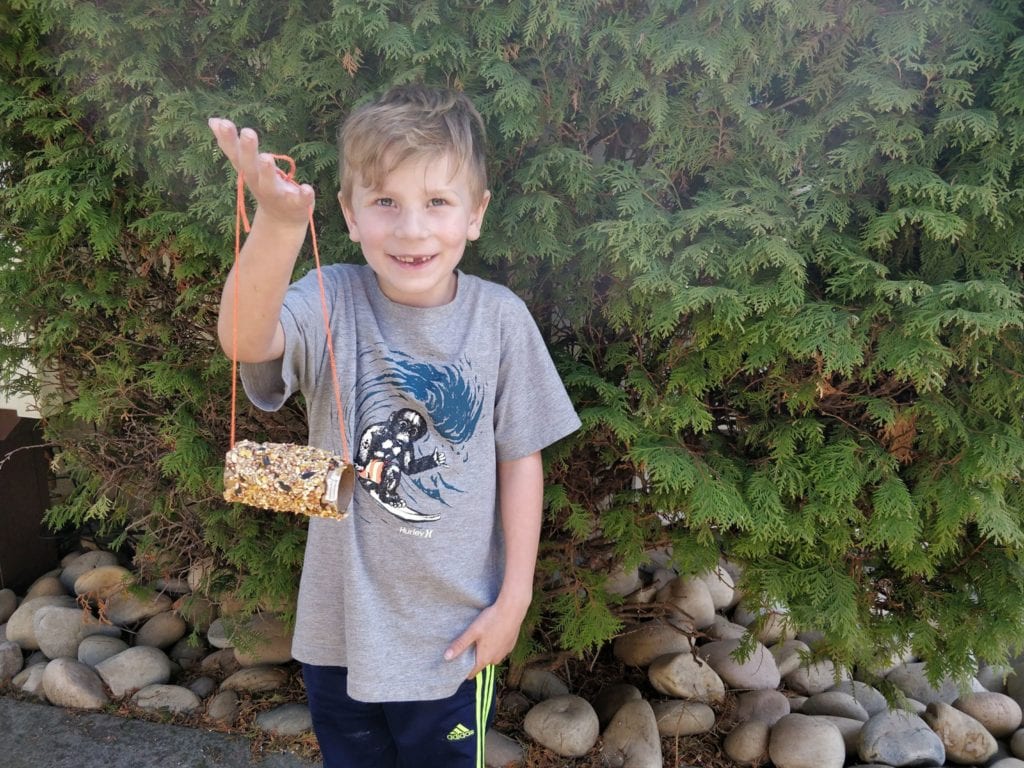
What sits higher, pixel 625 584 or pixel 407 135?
pixel 407 135

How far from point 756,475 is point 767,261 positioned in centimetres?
64

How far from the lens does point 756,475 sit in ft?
7.75

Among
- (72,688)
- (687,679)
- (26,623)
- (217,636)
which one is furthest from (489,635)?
(26,623)

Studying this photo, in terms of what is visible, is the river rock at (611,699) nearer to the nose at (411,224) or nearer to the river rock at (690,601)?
the river rock at (690,601)

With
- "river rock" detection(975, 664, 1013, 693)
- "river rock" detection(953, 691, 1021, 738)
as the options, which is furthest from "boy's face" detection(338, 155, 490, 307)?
"river rock" detection(975, 664, 1013, 693)

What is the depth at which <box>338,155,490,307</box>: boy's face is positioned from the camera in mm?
1792

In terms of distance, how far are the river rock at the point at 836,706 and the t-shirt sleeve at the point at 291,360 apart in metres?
2.55

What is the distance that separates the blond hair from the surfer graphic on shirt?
544 millimetres

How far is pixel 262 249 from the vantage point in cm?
155

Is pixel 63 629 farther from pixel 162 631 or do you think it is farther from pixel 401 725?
pixel 401 725

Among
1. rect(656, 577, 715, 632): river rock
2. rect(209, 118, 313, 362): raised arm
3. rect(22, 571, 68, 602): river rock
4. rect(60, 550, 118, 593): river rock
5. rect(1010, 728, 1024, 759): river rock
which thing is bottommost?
rect(1010, 728, 1024, 759): river rock

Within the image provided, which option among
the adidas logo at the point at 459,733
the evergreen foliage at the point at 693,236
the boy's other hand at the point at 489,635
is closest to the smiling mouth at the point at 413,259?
the evergreen foliage at the point at 693,236

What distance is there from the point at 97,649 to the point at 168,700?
509 mm

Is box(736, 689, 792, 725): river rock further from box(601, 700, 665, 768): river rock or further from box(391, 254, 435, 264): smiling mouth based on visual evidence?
box(391, 254, 435, 264): smiling mouth
